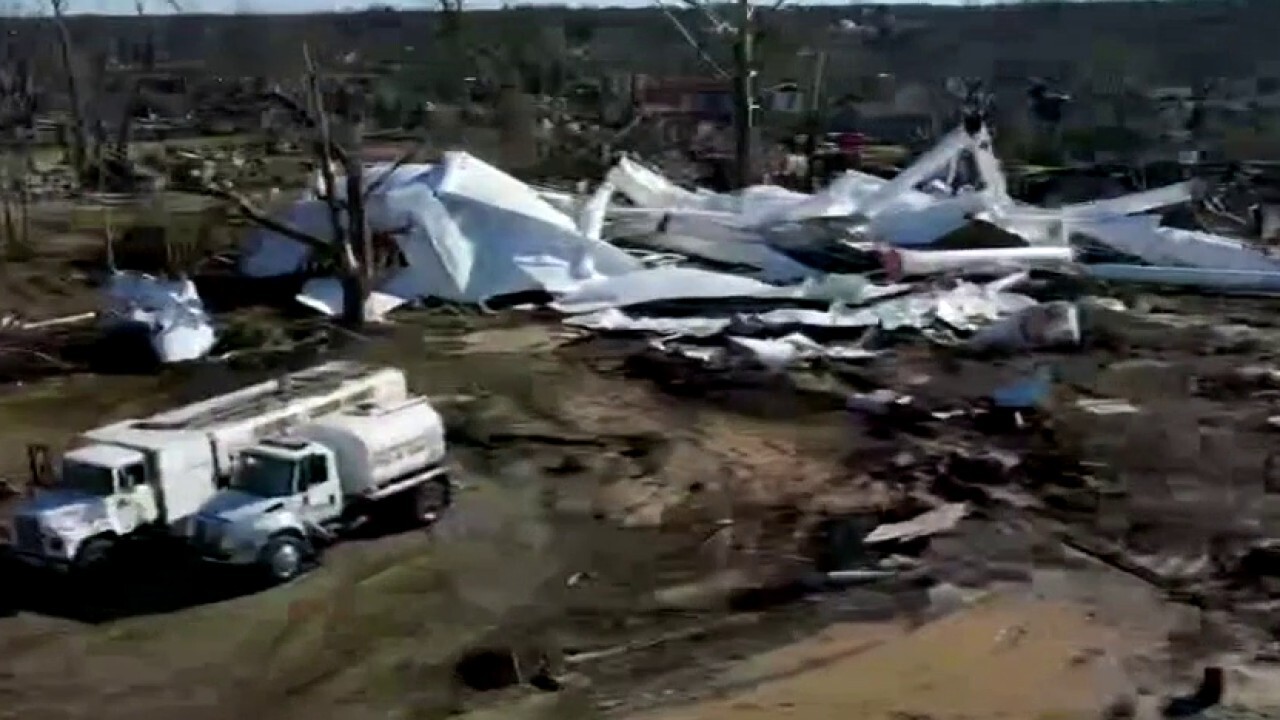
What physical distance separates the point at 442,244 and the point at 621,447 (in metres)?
6.91

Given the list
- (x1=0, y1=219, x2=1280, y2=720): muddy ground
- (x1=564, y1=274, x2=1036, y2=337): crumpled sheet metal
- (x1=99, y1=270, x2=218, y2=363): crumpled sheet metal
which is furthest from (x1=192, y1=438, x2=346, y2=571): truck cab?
(x1=564, y1=274, x2=1036, y2=337): crumpled sheet metal

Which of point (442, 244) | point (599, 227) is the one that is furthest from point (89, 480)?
point (599, 227)

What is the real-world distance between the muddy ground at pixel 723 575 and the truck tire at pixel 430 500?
5.4 inches

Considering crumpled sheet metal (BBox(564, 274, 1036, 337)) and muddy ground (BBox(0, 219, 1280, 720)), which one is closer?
muddy ground (BBox(0, 219, 1280, 720))

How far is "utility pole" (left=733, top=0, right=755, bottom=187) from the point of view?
29062mm

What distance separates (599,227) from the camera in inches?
845

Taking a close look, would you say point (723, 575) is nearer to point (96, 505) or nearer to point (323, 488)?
point (323, 488)

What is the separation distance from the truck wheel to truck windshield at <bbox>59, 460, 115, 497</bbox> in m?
1.11

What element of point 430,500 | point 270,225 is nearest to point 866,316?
point 270,225

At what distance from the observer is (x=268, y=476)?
11.0 metres

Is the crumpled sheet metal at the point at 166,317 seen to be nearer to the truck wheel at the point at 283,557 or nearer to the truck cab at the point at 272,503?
the truck cab at the point at 272,503

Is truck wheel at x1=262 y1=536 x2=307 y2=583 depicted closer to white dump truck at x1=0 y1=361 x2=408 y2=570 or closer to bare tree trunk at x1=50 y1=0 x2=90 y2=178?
white dump truck at x1=0 y1=361 x2=408 y2=570

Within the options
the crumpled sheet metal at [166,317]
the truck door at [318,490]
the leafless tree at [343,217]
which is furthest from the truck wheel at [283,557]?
the leafless tree at [343,217]

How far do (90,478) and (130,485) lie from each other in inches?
10.6
